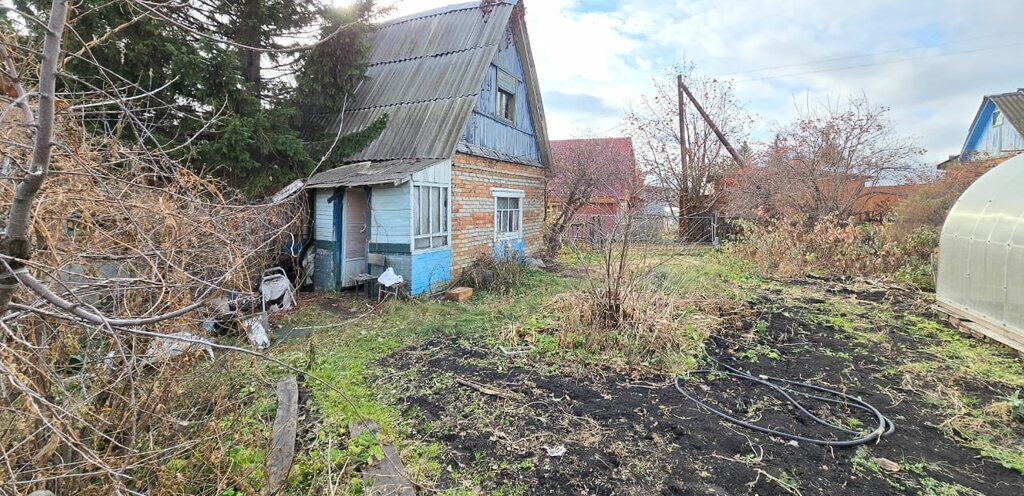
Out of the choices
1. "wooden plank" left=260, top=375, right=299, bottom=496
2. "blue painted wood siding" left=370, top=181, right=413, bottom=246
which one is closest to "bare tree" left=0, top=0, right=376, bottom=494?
"wooden plank" left=260, top=375, right=299, bottom=496

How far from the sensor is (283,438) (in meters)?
3.21

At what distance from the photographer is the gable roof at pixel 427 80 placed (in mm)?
9008

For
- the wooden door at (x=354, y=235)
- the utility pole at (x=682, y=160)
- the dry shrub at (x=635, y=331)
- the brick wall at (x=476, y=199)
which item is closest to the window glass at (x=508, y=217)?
the brick wall at (x=476, y=199)

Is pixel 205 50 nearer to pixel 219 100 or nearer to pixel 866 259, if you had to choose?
pixel 219 100

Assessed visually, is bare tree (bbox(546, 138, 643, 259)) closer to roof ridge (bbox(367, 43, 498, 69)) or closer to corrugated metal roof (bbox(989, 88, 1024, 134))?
roof ridge (bbox(367, 43, 498, 69))

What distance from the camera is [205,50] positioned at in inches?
273

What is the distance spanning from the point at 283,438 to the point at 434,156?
624 centimetres

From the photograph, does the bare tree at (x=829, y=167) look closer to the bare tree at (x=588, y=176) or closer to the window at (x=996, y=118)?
the bare tree at (x=588, y=176)

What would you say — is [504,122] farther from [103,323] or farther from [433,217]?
[103,323]

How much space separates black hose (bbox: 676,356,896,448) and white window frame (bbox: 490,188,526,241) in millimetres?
Answer: 6893

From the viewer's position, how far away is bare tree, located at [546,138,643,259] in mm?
13837

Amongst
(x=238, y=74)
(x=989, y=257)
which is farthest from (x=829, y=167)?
(x=238, y=74)

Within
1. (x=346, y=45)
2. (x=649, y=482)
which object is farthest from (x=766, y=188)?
(x=649, y=482)

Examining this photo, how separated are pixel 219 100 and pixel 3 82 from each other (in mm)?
5725
